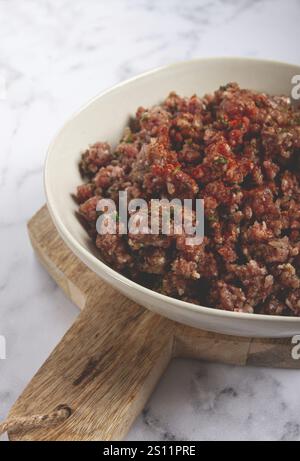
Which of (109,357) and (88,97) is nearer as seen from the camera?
(109,357)

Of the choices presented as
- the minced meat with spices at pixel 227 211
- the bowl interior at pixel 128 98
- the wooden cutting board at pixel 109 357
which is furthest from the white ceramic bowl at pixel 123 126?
the wooden cutting board at pixel 109 357

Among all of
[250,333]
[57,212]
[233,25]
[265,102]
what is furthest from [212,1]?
[250,333]

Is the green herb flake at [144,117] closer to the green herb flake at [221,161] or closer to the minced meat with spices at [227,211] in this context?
the minced meat with spices at [227,211]

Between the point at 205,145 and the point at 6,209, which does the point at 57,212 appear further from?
the point at 6,209

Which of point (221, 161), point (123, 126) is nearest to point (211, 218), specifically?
point (221, 161)

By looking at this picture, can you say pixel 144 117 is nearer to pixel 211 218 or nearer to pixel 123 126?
pixel 123 126

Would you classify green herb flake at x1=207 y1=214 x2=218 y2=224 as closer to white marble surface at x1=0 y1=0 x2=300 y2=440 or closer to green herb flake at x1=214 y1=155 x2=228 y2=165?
Answer: green herb flake at x1=214 y1=155 x2=228 y2=165
